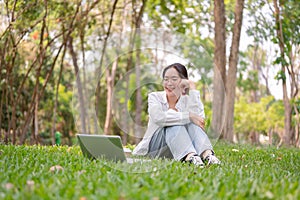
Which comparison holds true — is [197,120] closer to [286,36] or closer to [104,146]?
[104,146]

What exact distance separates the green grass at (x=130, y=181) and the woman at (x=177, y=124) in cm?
33

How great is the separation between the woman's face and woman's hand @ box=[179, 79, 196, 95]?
25 millimetres

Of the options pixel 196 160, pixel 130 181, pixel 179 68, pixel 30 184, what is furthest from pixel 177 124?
pixel 30 184

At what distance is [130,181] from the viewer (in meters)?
2.89

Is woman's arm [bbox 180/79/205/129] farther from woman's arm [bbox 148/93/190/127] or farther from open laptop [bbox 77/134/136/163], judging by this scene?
open laptop [bbox 77/134/136/163]

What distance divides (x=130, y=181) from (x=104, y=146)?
94 centimetres

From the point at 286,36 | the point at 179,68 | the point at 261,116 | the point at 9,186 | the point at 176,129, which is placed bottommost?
the point at 261,116

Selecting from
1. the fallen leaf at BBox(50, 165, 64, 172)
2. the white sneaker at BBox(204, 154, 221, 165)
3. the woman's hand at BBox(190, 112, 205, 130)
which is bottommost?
the white sneaker at BBox(204, 154, 221, 165)

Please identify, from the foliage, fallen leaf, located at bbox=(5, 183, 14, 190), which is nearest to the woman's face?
fallen leaf, located at bbox=(5, 183, 14, 190)

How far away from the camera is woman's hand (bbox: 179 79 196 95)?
13.3 feet

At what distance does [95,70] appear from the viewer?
4004 mm

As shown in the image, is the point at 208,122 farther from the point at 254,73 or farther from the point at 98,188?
the point at 254,73

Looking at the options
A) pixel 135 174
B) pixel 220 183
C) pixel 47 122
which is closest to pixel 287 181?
pixel 220 183

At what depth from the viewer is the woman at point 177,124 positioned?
13.4 feet
